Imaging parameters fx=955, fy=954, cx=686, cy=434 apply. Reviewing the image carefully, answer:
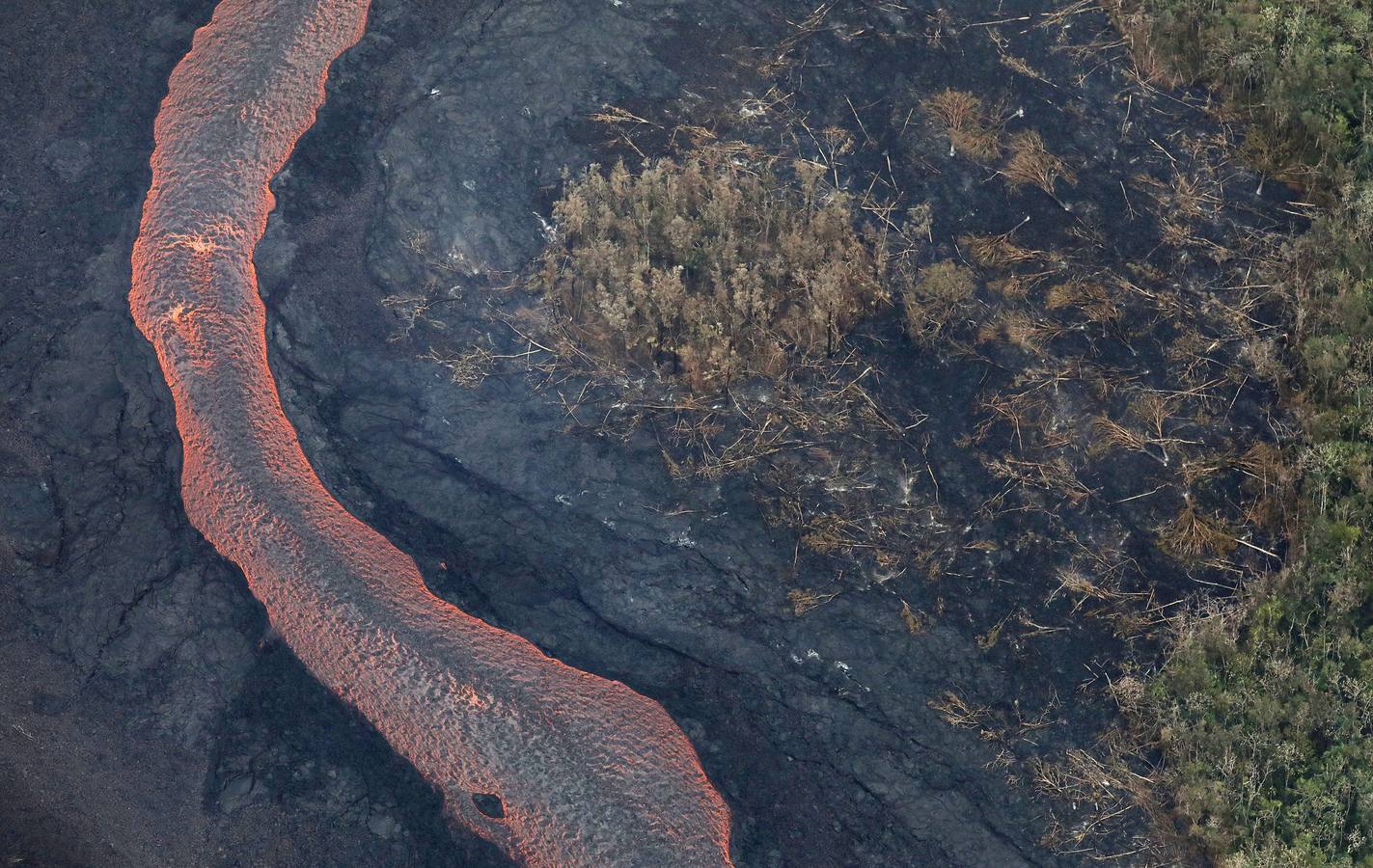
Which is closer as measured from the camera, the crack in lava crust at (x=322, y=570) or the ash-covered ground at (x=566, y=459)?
the crack in lava crust at (x=322, y=570)

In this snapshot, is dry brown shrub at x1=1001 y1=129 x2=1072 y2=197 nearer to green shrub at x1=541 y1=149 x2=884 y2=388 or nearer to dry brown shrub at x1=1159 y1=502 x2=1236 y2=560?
green shrub at x1=541 y1=149 x2=884 y2=388

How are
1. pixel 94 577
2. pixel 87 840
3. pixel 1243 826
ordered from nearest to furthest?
pixel 1243 826 < pixel 87 840 < pixel 94 577

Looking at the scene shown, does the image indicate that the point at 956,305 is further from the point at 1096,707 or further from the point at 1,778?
the point at 1,778

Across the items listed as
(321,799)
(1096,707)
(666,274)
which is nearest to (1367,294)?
(1096,707)

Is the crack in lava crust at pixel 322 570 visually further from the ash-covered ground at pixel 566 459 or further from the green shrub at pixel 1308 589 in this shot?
the green shrub at pixel 1308 589

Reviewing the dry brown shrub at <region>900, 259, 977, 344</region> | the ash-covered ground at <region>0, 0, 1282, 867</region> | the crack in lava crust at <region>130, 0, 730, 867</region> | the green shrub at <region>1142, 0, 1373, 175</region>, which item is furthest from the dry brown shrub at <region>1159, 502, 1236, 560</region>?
the crack in lava crust at <region>130, 0, 730, 867</region>

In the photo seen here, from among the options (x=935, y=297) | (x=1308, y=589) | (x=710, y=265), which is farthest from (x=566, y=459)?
(x=1308, y=589)

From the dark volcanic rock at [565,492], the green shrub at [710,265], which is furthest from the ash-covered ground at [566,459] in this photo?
the green shrub at [710,265]
